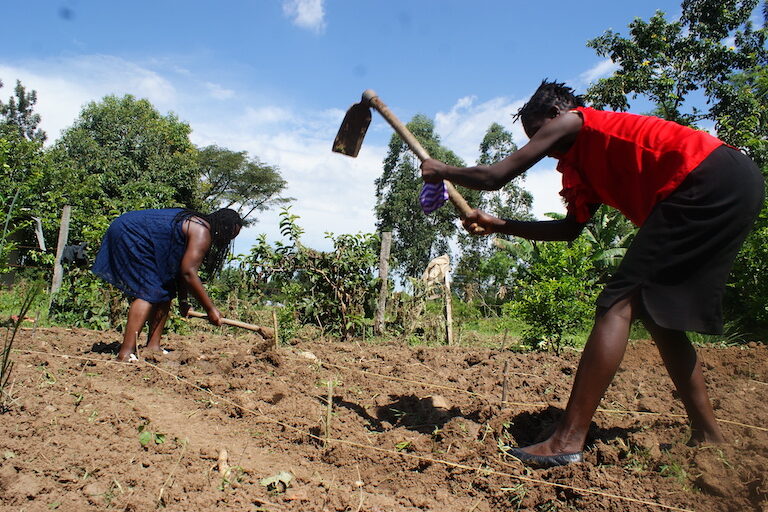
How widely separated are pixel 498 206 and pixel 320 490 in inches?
938

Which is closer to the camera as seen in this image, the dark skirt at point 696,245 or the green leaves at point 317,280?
the dark skirt at point 696,245

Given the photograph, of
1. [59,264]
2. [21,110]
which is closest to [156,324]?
[59,264]

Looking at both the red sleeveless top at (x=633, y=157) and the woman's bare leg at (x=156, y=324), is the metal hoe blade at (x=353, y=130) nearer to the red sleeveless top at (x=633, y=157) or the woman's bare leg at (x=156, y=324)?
the red sleeveless top at (x=633, y=157)

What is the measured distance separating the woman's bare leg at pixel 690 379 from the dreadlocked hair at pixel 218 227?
3.22 meters

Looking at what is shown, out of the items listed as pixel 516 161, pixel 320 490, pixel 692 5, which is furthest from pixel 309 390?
pixel 692 5

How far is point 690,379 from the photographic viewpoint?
210cm

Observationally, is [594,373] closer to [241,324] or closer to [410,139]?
[410,139]

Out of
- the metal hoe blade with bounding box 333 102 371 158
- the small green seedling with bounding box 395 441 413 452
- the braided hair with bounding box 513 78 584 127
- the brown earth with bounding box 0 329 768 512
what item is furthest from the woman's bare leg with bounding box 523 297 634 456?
the metal hoe blade with bounding box 333 102 371 158

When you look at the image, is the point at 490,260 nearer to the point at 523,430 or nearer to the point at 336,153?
the point at 336,153

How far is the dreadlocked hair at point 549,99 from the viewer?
2344 mm

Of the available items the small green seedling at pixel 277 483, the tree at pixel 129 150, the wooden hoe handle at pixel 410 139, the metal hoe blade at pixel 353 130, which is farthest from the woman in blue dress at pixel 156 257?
the tree at pixel 129 150

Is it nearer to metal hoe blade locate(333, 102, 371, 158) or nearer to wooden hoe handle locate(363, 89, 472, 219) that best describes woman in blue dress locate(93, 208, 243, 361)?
metal hoe blade locate(333, 102, 371, 158)

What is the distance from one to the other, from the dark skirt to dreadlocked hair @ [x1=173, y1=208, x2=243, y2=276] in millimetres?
3219

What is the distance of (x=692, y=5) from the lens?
1809cm
